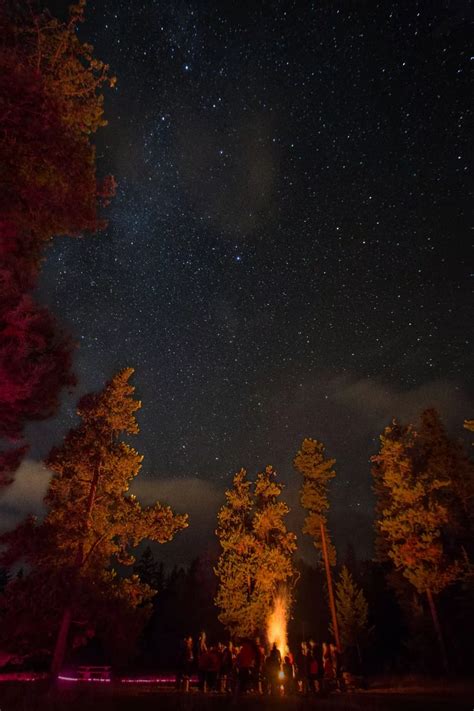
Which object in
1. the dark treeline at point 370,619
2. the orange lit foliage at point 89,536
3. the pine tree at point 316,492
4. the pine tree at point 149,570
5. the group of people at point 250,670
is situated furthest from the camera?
the pine tree at point 149,570

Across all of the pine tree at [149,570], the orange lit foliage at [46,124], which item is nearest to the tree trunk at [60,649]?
the orange lit foliage at [46,124]

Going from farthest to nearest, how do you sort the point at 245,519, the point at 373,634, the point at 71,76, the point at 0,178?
the point at 373,634
the point at 245,519
the point at 71,76
the point at 0,178

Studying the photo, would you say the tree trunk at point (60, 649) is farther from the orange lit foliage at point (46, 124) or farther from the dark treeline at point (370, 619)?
the orange lit foliage at point (46, 124)

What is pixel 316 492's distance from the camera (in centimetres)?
3453

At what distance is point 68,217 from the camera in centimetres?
1100

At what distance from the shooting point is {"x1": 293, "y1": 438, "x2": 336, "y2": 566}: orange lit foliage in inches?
1325

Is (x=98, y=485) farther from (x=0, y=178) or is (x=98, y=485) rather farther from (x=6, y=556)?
(x=0, y=178)

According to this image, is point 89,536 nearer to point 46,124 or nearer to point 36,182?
point 36,182

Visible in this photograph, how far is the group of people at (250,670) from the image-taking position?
11.5m

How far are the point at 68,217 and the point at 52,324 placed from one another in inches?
109

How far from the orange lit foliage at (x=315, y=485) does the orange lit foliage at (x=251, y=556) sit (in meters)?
4.08

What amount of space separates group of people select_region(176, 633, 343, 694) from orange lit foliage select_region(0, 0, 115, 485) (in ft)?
26.5

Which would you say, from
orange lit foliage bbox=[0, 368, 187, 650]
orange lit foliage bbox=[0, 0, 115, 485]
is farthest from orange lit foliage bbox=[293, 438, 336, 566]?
orange lit foliage bbox=[0, 0, 115, 485]

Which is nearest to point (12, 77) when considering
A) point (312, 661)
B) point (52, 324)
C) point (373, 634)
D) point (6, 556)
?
point (52, 324)
